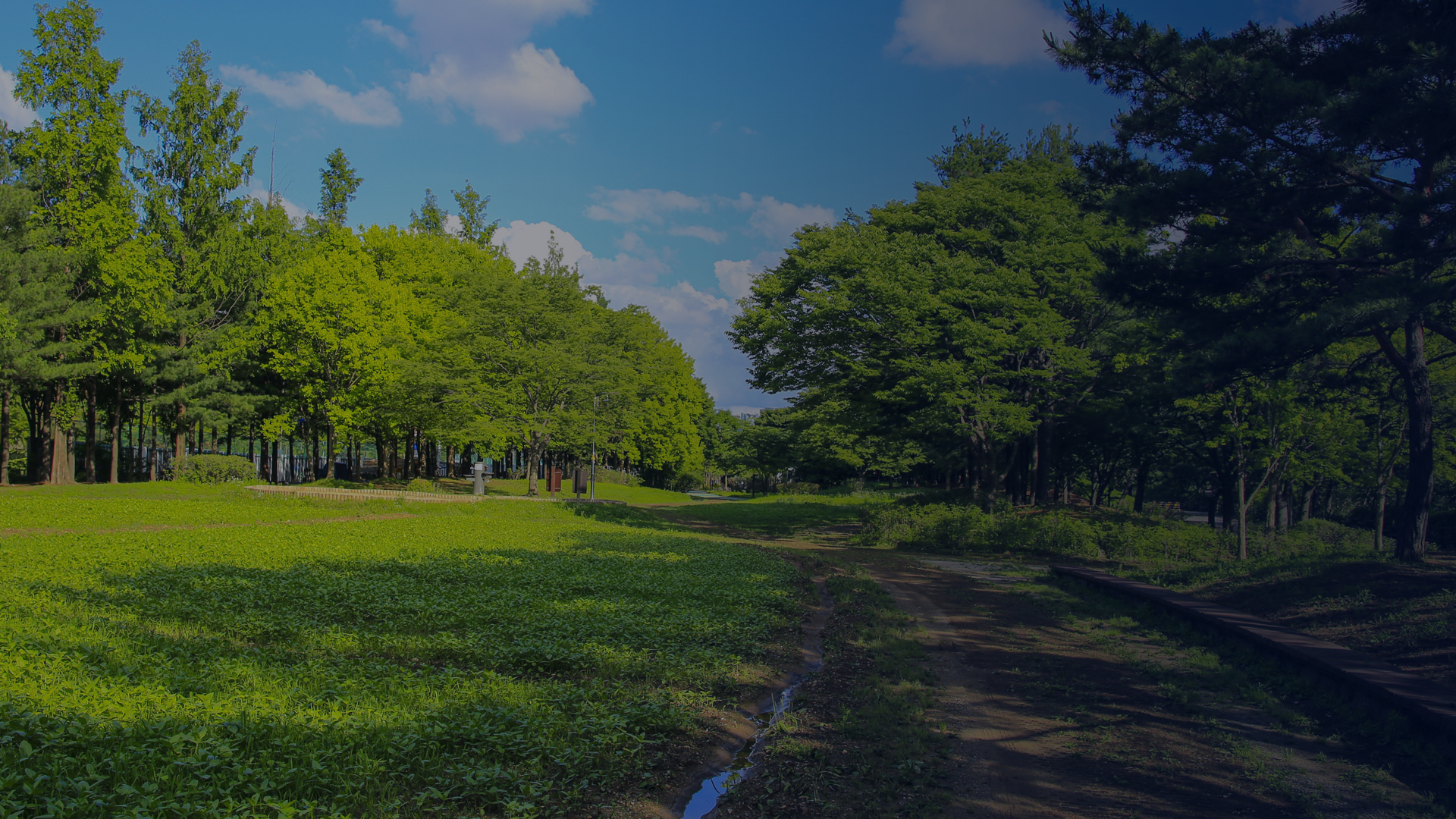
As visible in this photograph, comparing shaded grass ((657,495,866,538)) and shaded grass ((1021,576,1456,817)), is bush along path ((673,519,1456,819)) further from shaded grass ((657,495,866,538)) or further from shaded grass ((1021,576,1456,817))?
shaded grass ((657,495,866,538))

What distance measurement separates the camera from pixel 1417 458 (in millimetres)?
13094

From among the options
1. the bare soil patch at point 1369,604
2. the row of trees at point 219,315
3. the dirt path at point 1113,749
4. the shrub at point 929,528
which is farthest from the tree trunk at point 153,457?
the bare soil patch at point 1369,604

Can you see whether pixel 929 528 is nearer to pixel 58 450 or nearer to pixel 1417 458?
pixel 1417 458

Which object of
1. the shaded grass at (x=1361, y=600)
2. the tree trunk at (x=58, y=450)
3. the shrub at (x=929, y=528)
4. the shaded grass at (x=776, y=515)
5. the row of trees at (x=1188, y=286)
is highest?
the row of trees at (x=1188, y=286)

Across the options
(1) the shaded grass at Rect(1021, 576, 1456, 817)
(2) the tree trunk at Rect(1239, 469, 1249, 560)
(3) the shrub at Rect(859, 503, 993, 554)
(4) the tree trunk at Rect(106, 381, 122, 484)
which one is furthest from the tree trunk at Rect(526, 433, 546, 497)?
(1) the shaded grass at Rect(1021, 576, 1456, 817)

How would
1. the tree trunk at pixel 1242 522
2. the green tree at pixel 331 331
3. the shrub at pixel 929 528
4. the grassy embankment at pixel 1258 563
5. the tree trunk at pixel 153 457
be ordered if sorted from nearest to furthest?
1. the grassy embankment at pixel 1258 563
2. the tree trunk at pixel 1242 522
3. the shrub at pixel 929 528
4. the green tree at pixel 331 331
5. the tree trunk at pixel 153 457

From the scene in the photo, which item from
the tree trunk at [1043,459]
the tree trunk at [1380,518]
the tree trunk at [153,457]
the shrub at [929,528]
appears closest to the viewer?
the tree trunk at [1380,518]

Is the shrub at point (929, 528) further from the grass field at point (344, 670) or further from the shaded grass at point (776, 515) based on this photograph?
the grass field at point (344, 670)

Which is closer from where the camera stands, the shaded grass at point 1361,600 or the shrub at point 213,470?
the shaded grass at point 1361,600

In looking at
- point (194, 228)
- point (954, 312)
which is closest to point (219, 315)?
point (194, 228)

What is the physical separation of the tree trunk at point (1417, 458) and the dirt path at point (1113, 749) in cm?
642

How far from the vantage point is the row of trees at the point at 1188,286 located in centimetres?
1127

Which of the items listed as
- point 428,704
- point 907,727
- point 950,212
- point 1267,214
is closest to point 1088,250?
point 950,212

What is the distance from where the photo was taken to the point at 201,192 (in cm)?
3306
